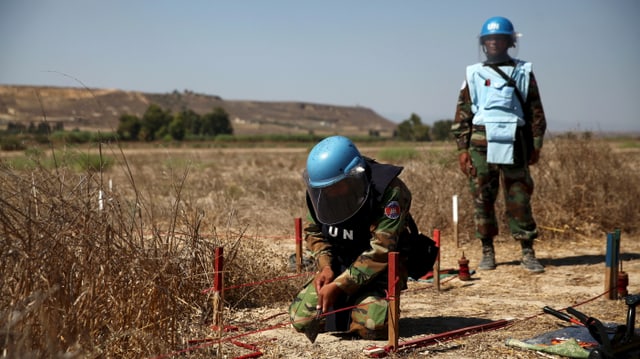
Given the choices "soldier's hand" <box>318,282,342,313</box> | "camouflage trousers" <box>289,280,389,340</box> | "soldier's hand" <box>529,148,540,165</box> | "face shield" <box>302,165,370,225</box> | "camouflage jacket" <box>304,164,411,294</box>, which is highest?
"soldier's hand" <box>529,148,540,165</box>

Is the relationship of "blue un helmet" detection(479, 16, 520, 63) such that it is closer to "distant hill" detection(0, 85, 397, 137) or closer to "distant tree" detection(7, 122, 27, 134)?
"distant tree" detection(7, 122, 27, 134)

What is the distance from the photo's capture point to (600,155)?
9859 millimetres

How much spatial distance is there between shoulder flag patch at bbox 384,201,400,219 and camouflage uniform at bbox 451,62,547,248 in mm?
2797

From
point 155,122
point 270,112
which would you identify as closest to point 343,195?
point 155,122

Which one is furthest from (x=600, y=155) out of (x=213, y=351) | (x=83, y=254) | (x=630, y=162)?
(x=83, y=254)

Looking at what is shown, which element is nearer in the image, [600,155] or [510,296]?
[510,296]

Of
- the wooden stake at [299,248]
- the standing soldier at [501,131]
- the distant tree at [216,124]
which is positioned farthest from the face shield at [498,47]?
the distant tree at [216,124]

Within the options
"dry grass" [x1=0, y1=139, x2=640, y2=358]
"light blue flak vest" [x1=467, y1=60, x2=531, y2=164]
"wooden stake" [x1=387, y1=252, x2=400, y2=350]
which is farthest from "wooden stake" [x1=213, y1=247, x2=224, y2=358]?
"light blue flak vest" [x1=467, y1=60, x2=531, y2=164]

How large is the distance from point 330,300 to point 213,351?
2.59 feet

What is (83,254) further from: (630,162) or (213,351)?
(630,162)

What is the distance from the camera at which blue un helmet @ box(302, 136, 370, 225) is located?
4.46 m

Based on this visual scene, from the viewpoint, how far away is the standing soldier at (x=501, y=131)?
Result: 6.91 metres

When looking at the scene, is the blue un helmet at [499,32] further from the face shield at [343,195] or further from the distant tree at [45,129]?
the distant tree at [45,129]

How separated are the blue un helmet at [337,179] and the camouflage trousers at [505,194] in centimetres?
281
